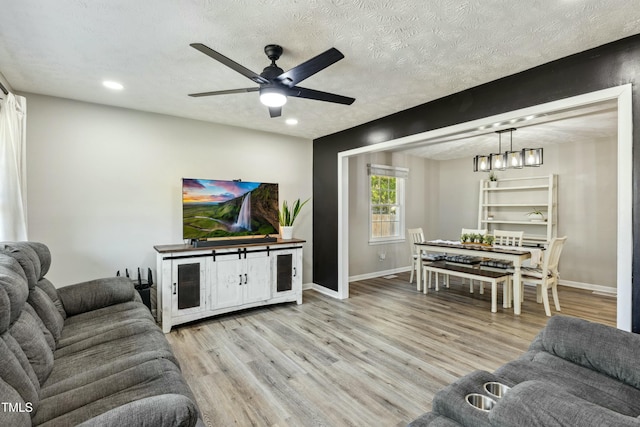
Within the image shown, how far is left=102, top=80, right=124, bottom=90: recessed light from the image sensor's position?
3.02 m

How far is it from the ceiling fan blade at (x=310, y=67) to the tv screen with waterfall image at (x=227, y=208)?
221cm

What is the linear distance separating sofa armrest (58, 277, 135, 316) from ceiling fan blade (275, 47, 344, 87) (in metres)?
2.35

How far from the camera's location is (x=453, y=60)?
260 centimetres

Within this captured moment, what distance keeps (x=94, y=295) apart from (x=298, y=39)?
8.89 ft

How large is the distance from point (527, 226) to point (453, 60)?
15.7ft

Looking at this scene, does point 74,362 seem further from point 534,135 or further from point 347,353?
point 534,135

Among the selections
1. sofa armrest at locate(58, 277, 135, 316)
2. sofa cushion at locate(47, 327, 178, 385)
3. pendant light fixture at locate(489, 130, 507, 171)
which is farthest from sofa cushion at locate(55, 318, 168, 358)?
pendant light fixture at locate(489, 130, 507, 171)

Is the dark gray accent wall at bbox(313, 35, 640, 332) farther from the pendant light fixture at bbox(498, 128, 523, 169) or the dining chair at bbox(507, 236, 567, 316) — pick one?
the dining chair at bbox(507, 236, 567, 316)

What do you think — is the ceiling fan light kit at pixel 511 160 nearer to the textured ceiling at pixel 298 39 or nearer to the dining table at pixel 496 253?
the dining table at pixel 496 253

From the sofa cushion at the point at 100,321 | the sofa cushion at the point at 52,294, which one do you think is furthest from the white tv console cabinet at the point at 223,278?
the sofa cushion at the point at 52,294

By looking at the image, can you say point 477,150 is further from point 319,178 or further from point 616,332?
point 616,332

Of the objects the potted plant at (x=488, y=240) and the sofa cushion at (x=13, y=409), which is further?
the potted plant at (x=488, y=240)

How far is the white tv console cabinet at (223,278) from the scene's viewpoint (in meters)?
3.56

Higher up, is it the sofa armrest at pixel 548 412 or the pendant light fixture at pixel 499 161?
the pendant light fixture at pixel 499 161
